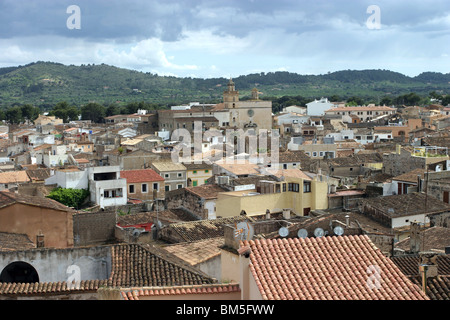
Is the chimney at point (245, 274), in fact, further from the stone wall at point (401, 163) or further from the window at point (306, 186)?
the stone wall at point (401, 163)

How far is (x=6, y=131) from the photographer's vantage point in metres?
71.5

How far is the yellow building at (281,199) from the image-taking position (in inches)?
835

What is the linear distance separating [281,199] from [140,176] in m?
13.3

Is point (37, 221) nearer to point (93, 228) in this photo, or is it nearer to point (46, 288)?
point (93, 228)

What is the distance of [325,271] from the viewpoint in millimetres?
7434

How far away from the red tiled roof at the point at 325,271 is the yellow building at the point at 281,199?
13.1 m

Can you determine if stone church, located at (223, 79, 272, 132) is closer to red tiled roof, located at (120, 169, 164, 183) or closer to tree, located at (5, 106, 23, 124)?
tree, located at (5, 106, 23, 124)

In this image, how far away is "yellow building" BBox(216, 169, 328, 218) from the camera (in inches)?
835

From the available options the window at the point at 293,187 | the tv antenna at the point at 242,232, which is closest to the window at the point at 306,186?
the window at the point at 293,187

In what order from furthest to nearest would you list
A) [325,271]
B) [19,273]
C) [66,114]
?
1. [66,114]
2. [19,273]
3. [325,271]

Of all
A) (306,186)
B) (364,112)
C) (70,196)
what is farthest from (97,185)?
(364,112)

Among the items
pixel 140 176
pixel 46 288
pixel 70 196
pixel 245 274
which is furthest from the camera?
pixel 140 176

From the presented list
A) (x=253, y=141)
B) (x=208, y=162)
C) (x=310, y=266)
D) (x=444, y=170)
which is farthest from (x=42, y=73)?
(x=310, y=266)
